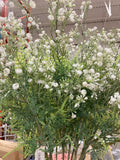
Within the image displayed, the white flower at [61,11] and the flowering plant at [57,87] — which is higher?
the white flower at [61,11]

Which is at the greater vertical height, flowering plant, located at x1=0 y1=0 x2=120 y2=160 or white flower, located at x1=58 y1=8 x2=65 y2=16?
white flower, located at x1=58 y1=8 x2=65 y2=16

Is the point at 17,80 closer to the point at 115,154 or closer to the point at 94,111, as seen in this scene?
the point at 94,111

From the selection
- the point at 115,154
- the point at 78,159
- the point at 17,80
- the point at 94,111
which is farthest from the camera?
the point at 115,154

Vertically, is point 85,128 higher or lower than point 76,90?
lower

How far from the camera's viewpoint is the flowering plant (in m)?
0.54

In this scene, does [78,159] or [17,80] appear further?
[78,159]

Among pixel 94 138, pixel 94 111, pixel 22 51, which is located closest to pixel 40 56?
pixel 22 51

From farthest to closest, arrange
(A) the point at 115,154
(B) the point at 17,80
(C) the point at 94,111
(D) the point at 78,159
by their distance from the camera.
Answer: (A) the point at 115,154 → (D) the point at 78,159 → (C) the point at 94,111 → (B) the point at 17,80

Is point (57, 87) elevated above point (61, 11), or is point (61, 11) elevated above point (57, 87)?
point (61, 11)

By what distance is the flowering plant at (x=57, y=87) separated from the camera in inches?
21.3

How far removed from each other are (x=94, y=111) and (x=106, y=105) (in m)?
0.06

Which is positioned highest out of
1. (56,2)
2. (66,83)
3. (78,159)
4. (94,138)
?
(56,2)

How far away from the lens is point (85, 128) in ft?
2.27

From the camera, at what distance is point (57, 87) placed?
2.06 feet
